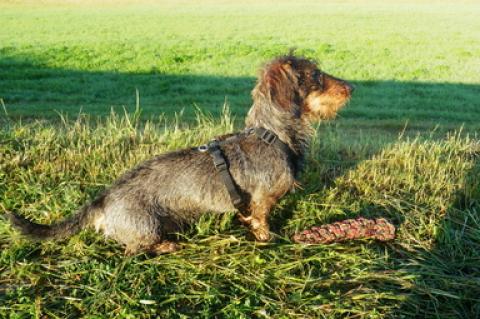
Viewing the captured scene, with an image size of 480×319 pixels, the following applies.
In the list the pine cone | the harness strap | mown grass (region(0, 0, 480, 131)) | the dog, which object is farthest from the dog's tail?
mown grass (region(0, 0, 480, 131))

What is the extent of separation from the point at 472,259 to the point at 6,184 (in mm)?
4903

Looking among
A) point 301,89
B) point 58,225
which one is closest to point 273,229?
point 301,89

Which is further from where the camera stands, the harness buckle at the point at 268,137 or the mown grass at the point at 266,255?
the harness buckle at the point at 268,137

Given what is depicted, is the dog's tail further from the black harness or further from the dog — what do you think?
the black harness

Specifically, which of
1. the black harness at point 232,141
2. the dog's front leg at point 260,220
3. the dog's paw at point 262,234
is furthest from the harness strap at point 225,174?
the dog's paw at point 262,234

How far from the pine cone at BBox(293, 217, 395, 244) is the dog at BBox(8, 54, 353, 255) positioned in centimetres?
41

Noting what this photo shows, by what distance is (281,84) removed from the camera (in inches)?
168

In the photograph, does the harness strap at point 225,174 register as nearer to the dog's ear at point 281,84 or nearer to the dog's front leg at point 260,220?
the dog's front leg at point 260,220

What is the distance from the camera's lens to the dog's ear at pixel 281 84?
4258 mm

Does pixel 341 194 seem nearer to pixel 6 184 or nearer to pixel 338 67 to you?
pixel 6 184

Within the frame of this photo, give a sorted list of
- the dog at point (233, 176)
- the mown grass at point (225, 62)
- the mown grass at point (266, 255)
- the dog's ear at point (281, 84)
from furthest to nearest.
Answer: the mown grass at point (225, 62)
the dog's ear at point (281, 84)
the dog at point (233, 176)
the mown grass at point (266, 255)

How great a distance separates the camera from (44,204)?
183 inches

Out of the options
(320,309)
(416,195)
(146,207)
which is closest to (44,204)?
(146,207)

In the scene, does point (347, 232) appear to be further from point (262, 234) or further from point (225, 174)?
point (225, 174)
